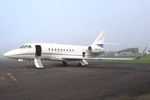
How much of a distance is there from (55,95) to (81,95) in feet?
3.22

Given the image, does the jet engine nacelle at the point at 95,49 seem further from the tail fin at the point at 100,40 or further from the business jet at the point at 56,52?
the tail fin at the point at 100,40

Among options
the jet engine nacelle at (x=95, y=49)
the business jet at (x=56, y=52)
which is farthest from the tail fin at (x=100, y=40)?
the jet engine nacelle at (x=95, y=49)

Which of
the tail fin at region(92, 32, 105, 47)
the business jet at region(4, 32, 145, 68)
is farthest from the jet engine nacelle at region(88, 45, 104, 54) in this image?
the tail fin at region(92, 32, 105, 47)

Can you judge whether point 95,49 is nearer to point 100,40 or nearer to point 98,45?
point 98,45

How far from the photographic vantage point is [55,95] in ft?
34.2

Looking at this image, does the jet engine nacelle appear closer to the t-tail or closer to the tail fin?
the t-tail

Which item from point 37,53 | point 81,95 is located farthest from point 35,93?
point 37,53

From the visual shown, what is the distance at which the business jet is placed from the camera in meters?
30.4

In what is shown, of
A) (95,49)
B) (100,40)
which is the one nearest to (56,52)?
(95,49)

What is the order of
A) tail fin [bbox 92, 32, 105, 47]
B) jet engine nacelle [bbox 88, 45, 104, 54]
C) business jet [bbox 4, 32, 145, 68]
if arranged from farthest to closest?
tail fin [bbox 92, 32, 105, 47] < jet engine nacelle [bbox 88, 45, 104, 54] < business jet [bbox 4, 32, 145, 68]

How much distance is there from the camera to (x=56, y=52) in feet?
110

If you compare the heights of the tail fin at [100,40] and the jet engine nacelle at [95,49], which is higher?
the tail fin at [100,40]

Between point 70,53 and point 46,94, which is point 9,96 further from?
point 70,53

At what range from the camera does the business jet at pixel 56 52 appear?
3038 centimetres
